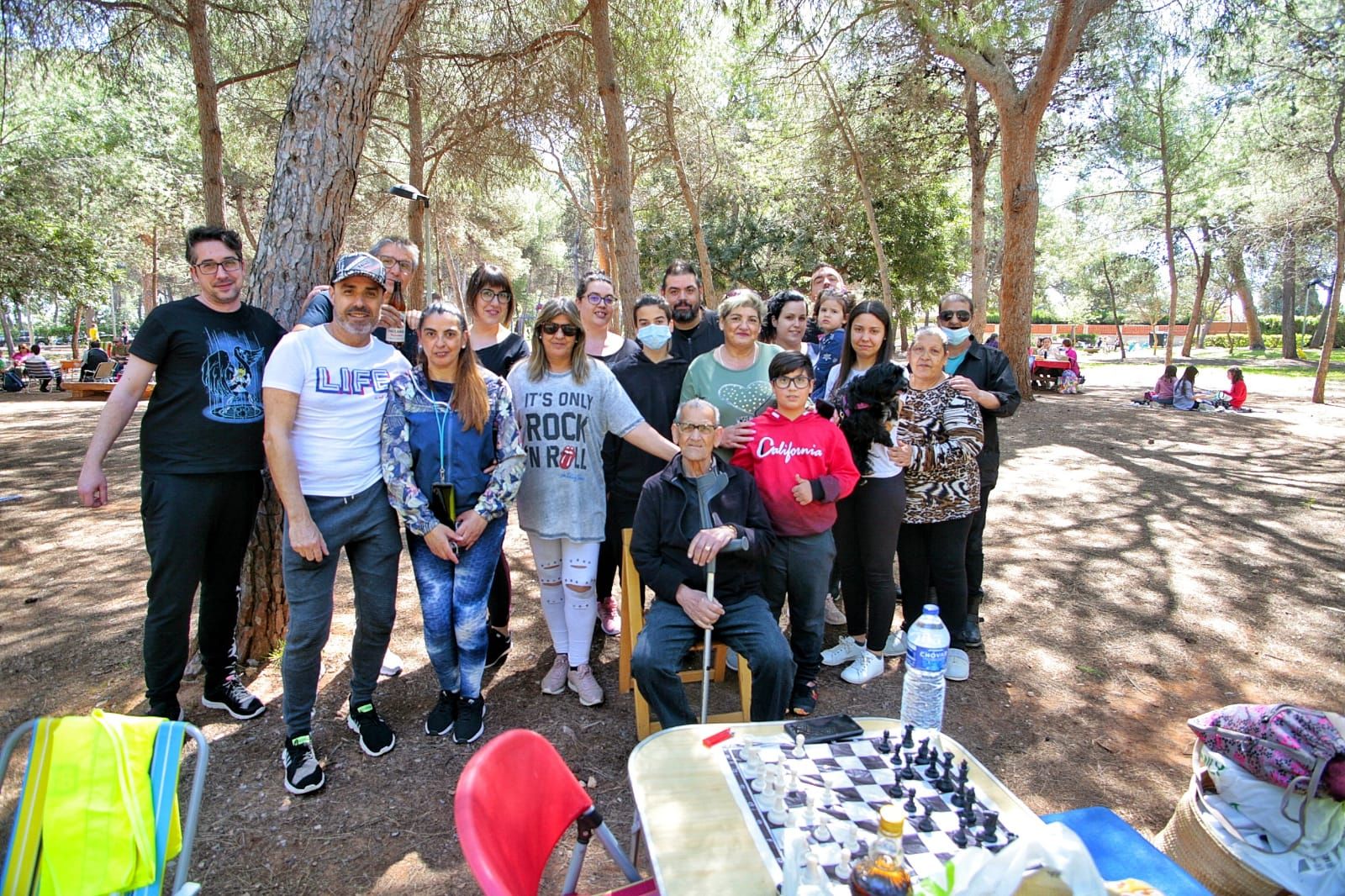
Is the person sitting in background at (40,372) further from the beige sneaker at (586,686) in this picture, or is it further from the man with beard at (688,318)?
the beige sneaker at (586,686)

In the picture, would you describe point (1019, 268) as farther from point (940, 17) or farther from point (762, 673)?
point (762, 673)

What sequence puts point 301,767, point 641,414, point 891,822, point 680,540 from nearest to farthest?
1. point 891,822
2. point 301,767
3. point 680,540
4. point 641,414

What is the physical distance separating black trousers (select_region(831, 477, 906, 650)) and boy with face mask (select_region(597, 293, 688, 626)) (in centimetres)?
102

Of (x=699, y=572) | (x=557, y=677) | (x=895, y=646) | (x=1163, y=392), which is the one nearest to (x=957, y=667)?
(x=895, y=646)

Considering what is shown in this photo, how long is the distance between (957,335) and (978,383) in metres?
0.29

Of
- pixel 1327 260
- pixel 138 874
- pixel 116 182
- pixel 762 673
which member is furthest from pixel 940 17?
pixel 1327 260

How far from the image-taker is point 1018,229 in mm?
11273

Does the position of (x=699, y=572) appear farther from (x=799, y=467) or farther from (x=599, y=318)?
(x=599, y=318)

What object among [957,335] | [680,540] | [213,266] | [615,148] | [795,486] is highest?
[615,148]

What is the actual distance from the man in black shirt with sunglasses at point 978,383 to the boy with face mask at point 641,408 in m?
1.50

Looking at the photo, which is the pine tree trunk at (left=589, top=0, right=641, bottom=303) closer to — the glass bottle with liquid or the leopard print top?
the leopard print top

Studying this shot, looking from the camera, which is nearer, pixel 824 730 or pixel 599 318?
pixel 824 730

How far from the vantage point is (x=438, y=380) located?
3039 millimetres

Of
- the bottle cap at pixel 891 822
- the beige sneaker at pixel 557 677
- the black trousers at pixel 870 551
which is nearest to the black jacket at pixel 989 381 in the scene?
the black trousers at pixel 870 551
